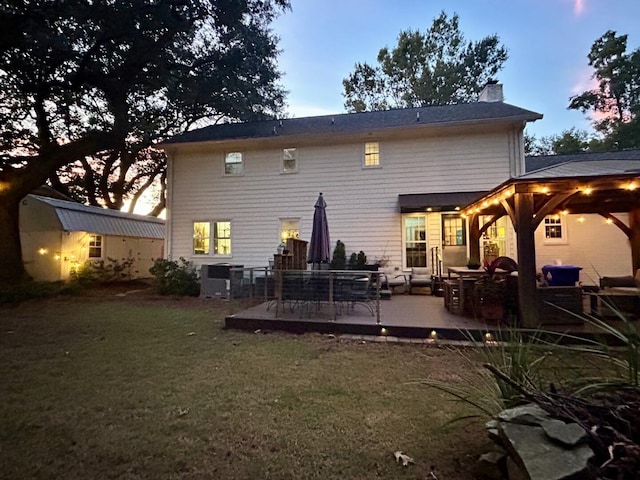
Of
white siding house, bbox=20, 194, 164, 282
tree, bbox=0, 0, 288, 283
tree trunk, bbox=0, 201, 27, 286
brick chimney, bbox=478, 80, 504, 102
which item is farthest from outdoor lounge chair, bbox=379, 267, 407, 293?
tree trunk, bbox=0, 201, 27, 286

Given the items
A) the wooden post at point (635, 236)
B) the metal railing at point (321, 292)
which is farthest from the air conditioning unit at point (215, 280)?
the wooden post at point (635, 236)

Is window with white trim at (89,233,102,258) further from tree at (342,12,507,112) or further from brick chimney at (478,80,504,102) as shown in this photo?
tree at (342,12,507,112)

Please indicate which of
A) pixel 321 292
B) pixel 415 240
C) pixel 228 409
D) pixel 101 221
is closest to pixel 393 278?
pixel 415 240

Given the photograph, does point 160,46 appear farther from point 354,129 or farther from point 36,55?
point 354,129

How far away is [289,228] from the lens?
11633 millimetres

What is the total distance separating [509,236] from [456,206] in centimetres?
210

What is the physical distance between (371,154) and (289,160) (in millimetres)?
2856

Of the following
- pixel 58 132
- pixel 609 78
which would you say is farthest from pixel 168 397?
pixel 609 78

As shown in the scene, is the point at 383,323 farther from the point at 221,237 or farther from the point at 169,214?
the point at 169,214

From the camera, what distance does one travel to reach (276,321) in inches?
246

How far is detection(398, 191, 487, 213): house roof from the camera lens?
986cm

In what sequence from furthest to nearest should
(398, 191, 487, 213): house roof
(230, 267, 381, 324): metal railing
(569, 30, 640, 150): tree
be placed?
1. (569, 30, 640, 150): tree
2. (398, 191, 487, 213): house roof
3. (230, 267, 381, 324): metal railing

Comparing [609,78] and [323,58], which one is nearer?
[323,58]

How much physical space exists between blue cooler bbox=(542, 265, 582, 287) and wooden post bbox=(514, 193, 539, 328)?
534mm
